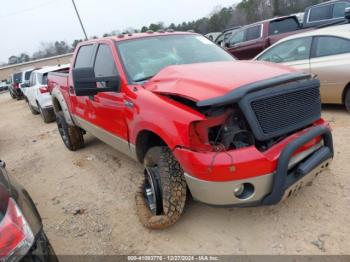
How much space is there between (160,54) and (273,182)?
86.3 inches

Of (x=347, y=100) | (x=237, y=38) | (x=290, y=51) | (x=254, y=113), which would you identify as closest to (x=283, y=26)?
(x=237, y=38)

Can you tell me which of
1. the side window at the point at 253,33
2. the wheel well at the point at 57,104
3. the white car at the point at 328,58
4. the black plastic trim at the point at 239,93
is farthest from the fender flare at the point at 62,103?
the side window at the point at 253,33

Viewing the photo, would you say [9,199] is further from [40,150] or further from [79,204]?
[40,150]

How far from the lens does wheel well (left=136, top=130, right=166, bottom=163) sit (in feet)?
11.2

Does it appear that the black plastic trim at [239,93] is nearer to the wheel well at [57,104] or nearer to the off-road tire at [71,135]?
the off-road tire at [71,135]

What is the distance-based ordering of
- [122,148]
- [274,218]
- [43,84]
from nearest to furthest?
[274,218]
[122,148]
[43,84]

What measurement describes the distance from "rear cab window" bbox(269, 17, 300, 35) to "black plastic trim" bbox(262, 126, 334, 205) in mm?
8044

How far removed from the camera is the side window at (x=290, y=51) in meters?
6.02

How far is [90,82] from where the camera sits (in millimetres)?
3500

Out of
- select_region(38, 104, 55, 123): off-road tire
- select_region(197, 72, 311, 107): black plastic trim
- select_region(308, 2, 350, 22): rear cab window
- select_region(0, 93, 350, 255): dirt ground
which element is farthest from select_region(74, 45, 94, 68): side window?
select_region(308, 2, 350, 22): rear cab window

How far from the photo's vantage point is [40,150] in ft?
23.4

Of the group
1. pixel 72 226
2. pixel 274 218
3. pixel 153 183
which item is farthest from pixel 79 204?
pixel 274 218

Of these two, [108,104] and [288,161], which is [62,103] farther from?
[288,161]

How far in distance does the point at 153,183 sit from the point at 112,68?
5.24 ft
